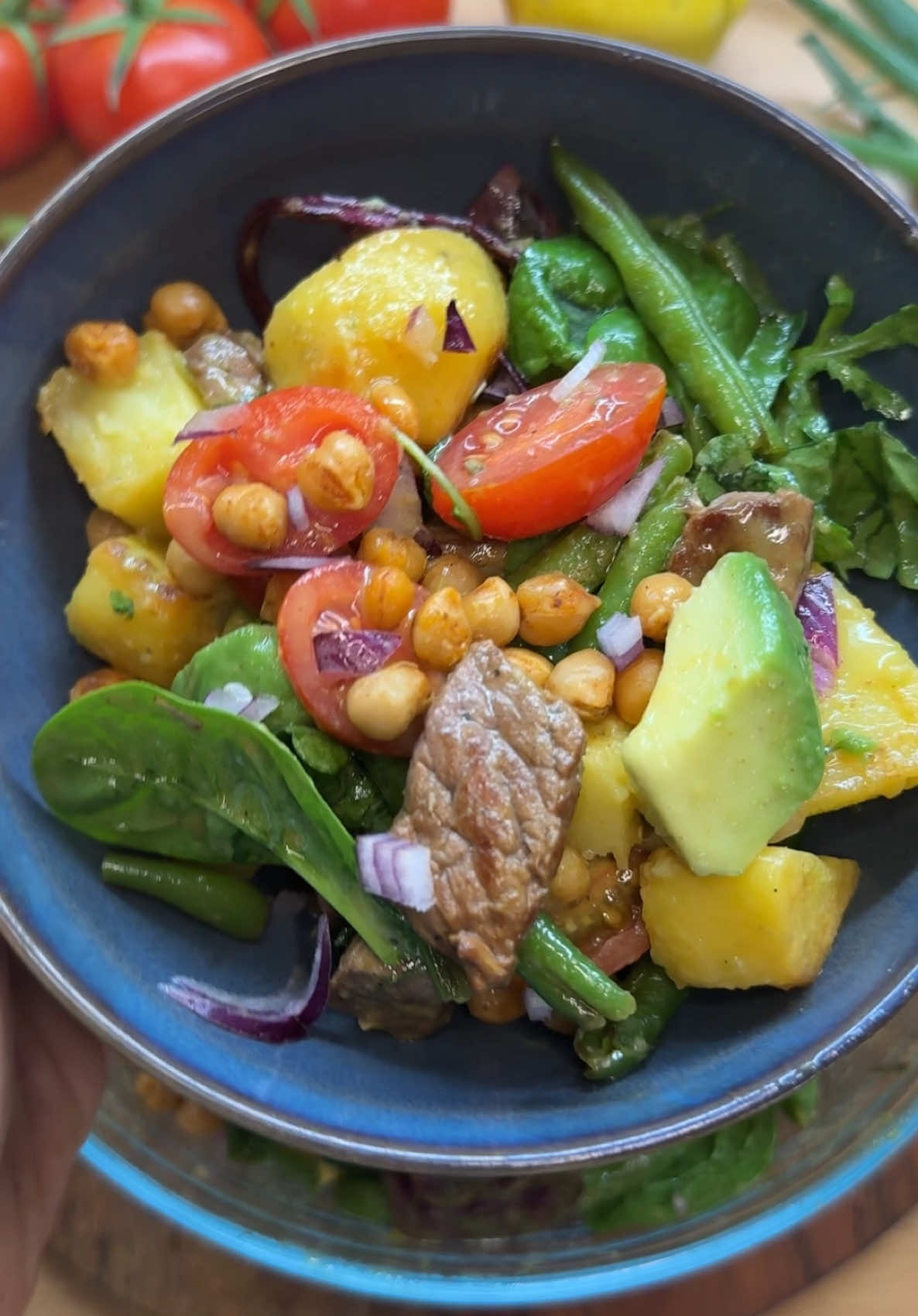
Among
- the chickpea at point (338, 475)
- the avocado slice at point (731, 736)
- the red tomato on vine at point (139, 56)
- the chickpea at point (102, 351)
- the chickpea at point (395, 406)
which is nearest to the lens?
the avocado slice at point (731, 736)

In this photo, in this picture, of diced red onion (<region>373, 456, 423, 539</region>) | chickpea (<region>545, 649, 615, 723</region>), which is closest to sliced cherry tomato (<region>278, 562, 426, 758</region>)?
diced red onion (<region>373, 456, 423, 539</region>)

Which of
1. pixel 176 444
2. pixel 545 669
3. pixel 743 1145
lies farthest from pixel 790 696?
pixel 176 444

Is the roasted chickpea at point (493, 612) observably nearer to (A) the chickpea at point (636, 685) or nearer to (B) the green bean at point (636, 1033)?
(A) the chickpea at point (636, 685)

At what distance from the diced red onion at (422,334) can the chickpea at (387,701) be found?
1.71ft

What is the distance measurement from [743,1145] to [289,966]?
2.75 ft

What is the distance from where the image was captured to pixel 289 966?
1.72m

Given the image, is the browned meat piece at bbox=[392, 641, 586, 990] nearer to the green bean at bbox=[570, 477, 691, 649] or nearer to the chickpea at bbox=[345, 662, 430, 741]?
the chickpea at bbox=[345, 662, 430, 741]

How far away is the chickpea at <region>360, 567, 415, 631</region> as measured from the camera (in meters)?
1.49

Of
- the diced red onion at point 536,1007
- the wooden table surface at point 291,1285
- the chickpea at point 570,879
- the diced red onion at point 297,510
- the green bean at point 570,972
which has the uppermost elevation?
the diced red onion at point 297,510

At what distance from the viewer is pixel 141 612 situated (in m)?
1.66

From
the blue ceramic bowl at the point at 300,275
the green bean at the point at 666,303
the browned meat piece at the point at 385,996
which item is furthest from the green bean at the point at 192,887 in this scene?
the green bean at the point at 666,303

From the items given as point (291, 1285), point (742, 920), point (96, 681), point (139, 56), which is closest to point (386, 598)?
point (96, 681)

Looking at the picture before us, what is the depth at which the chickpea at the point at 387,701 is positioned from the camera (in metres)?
1.41

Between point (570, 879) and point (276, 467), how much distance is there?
0.75 metres
